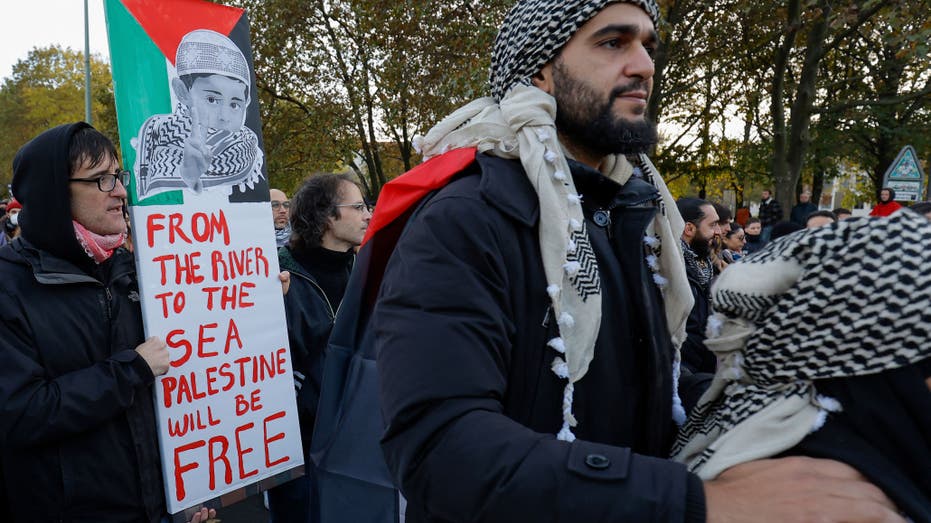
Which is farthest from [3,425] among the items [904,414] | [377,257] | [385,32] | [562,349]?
[385,32]

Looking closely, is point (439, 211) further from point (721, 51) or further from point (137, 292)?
point (721, 51)

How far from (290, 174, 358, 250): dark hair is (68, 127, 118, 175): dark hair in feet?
4.79

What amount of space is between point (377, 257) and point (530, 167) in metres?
0.40

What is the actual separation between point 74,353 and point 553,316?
177 cm

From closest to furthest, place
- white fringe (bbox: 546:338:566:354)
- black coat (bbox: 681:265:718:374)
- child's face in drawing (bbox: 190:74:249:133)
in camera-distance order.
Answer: white fringe (bbox: 546:338:566:354) < child's face in drawing (bbox: 190:74:249:133) < black coat (bbox: 681:265:718:374)

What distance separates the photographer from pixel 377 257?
1.49m

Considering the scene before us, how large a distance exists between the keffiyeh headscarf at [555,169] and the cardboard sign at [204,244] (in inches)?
54.4

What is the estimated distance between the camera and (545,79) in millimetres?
1522

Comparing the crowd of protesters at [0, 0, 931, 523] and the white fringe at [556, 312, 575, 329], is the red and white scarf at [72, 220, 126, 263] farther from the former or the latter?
the white fringe at [556, 312, 575, 329]

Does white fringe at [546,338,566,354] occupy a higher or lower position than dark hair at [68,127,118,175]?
lower

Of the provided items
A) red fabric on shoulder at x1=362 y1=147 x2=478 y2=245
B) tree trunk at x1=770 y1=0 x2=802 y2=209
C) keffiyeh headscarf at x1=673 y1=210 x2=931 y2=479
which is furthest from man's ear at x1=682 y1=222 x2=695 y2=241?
tree trunk at x1=770 y1=0 x2=802 y2=209

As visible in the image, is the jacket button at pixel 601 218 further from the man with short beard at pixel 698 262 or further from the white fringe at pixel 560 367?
the man with short beard at pixel 698 262

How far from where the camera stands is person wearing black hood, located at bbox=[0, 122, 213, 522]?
2139mm

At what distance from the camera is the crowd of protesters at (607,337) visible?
950 millimetres
